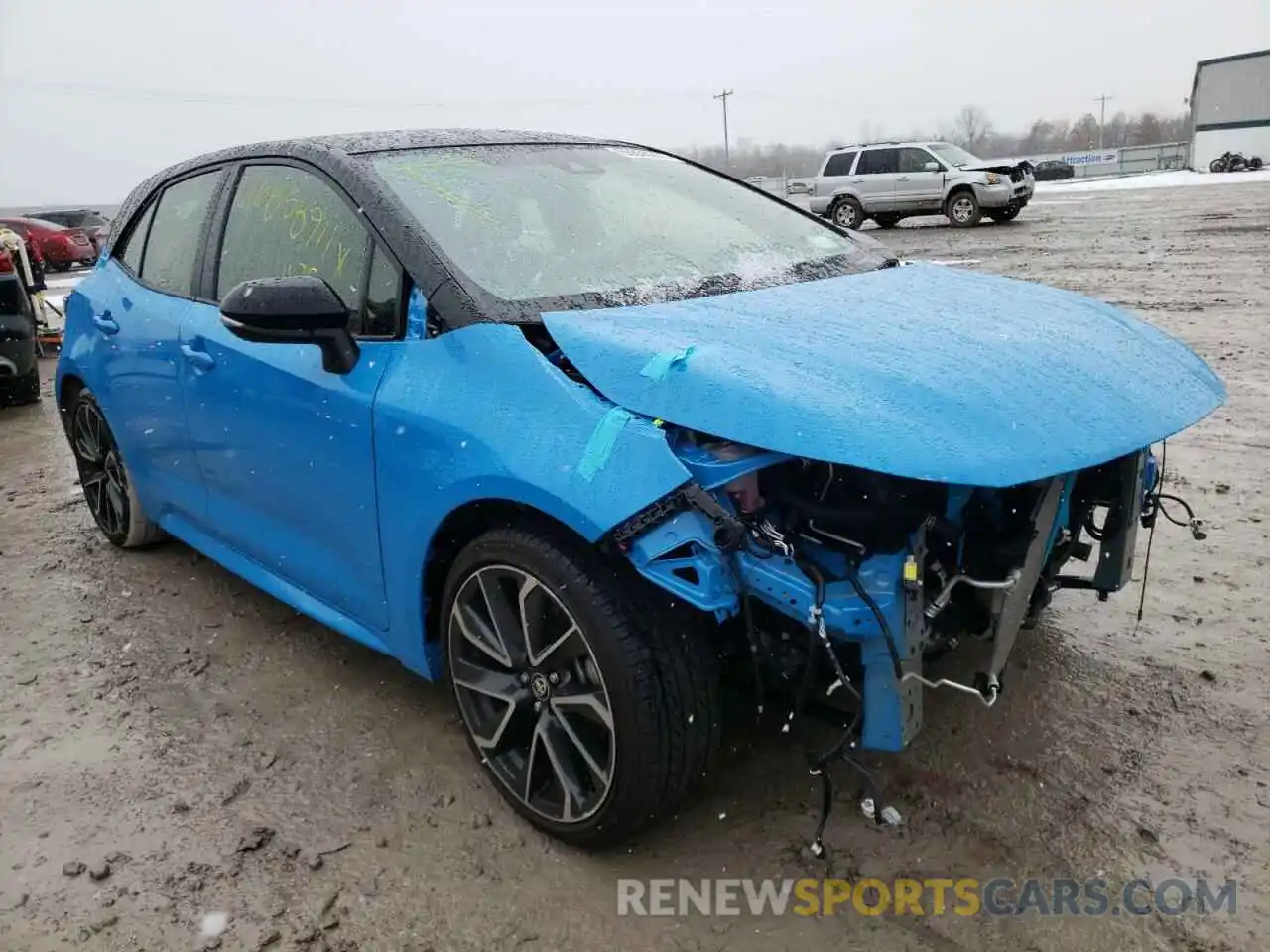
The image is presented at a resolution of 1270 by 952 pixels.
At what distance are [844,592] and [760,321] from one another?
0.74 metres

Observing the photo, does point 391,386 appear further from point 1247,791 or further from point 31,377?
point 31,377

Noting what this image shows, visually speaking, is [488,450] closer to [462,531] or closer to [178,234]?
[462,531]

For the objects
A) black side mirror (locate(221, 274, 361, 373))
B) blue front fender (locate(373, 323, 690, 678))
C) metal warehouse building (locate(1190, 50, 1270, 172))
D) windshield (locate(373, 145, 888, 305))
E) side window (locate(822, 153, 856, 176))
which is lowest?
blue front fender (locate(373, 323, 690, 678))

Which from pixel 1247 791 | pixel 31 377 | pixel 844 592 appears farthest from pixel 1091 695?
pixel 31 377

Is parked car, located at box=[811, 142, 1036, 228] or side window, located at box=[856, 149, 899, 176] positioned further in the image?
side window, located at box=[856, 149, 899, 176]

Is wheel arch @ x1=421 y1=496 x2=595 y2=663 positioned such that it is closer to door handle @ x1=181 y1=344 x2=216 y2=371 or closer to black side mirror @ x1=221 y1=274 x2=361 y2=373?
black side mirror @ x1=221 y1=274 x2=361 y2=373

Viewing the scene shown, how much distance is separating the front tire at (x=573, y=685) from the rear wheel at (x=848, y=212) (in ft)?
68.3

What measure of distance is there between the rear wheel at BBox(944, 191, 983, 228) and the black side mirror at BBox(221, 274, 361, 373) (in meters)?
20.5

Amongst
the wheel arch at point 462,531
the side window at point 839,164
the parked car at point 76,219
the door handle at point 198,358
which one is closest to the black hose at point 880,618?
the wheel arch at point 462,531

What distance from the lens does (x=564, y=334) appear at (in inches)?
90.9

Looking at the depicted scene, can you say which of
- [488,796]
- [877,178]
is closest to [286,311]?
[488,796]

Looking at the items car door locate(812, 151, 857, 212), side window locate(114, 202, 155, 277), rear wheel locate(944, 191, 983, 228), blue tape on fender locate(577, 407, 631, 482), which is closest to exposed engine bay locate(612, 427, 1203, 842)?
blue tape on fender locate(577, 407, 631, 482)

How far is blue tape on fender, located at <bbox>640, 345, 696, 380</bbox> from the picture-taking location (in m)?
2.10

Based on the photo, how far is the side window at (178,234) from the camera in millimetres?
3564
